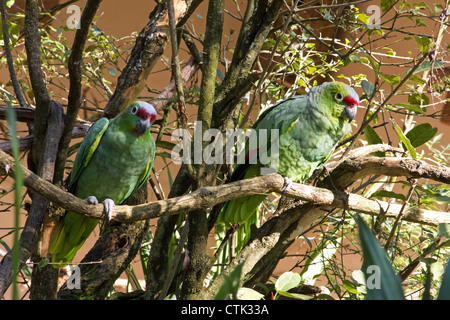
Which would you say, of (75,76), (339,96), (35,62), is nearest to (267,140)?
(339,96)

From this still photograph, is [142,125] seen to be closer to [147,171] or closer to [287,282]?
[147,171]

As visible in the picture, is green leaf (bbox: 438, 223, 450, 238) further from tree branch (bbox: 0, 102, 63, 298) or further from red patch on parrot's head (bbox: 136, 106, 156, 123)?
tree branch (bbox: 0, 102, 63, 298)

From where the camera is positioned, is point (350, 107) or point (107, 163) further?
point (350, 107)

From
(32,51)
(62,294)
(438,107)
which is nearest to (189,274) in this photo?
(62,294)

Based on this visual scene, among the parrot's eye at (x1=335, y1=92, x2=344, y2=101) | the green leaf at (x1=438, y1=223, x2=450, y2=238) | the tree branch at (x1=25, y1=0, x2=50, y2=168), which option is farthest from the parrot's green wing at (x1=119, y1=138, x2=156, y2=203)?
the green leaf at (x1=438, y1=223, x2=450, y2=238)

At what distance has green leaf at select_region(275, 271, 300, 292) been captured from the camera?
5.01ft

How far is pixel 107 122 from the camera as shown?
1.61 m

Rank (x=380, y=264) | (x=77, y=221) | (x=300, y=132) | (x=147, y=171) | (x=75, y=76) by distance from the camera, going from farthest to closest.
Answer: (x=300, y=132), (x=147, y=171), (x=77, y=221), (x=75, y=76), (x=380, y=264)

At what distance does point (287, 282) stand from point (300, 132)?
65 cm

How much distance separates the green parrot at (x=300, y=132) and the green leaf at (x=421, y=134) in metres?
0.30

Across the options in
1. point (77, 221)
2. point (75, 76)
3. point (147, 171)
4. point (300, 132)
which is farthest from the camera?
point (300, 132)

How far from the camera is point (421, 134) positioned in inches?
61.9

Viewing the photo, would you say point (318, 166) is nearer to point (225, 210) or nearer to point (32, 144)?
point (225, 210)

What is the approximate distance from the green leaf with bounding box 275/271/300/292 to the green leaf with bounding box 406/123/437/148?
661 millimetres
